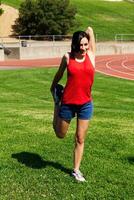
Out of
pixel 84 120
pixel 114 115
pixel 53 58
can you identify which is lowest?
pixel 53 58

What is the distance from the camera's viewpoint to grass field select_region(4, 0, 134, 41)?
68.8 metres

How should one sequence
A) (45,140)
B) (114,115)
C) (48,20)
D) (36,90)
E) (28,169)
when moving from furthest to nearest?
(48,20) < (36,90) < (114,115) < (45,140) < (28,169)

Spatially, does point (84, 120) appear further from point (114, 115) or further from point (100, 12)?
point (100, 12)

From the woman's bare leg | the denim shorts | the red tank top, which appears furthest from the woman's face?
the woman's bare leg

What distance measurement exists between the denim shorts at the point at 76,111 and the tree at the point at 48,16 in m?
51.6

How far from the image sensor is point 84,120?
7.09 meters

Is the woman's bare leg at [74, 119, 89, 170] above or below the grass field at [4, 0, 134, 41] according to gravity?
above

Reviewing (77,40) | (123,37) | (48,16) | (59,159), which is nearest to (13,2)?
(48,16)

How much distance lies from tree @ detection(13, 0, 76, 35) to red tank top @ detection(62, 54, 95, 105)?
170 feet

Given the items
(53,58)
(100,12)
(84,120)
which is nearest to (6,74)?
(53,58)

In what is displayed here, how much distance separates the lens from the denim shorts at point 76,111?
702cm

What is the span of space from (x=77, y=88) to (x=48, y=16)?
52879mm

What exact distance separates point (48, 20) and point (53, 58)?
13.5m

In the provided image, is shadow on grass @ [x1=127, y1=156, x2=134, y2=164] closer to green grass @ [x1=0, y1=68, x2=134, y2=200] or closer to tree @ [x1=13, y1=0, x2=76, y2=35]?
green grass @ [x1=0, y1=68, x2=134, y2=200]
